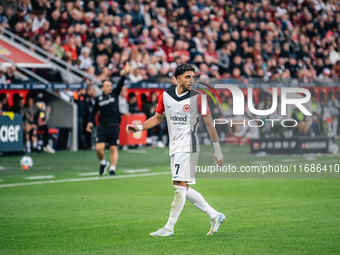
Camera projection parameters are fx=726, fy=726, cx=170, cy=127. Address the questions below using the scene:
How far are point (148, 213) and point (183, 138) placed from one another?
89.6 inches

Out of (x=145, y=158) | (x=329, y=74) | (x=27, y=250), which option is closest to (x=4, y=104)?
(x=145, y=158)

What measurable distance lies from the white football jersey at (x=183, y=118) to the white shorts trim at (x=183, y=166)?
7cm

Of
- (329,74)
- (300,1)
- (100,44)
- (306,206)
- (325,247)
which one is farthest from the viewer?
(300,1)

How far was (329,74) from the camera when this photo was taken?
1325 inches

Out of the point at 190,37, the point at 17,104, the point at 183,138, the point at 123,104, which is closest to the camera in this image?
the point at 183,138

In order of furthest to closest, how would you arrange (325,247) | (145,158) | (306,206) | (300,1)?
(300,1) < (145,158) < (306,206) < (325,247)

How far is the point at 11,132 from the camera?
20109 millimetres

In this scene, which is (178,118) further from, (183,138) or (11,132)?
(11,132)

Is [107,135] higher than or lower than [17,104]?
lower

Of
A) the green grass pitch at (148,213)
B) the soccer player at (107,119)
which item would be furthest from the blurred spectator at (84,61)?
the soccer player at (107,119)

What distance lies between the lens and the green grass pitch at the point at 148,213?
799cm

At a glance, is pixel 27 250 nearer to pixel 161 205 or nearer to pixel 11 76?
pixel 161 205

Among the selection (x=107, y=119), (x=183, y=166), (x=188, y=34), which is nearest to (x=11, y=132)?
(x=107, y=119)

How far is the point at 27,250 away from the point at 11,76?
14529mm
